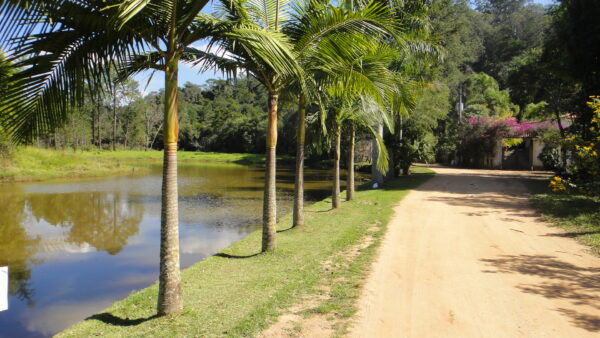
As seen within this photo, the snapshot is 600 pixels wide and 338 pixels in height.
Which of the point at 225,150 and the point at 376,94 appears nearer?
the point at 376,94

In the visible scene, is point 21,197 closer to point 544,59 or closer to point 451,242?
point 451,242

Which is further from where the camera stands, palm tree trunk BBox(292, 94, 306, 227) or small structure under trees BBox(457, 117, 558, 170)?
small structure under trees BBox(457, 117, 558, 170)

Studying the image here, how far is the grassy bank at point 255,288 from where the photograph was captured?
5.04 meters

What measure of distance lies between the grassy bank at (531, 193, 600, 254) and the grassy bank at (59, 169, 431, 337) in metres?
4.11

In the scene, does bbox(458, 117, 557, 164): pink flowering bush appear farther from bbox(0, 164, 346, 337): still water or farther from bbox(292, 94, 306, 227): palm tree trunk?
bbox(292, 94, 306, 227): palm tree trunk

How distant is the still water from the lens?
287 inches

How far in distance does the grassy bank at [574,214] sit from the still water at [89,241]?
316 inches

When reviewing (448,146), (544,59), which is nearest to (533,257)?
(544,59)

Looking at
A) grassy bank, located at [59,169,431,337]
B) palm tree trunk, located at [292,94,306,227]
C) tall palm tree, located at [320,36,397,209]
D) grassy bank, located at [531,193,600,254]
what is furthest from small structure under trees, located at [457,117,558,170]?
tall palm tree, located at [320,36,397,209]

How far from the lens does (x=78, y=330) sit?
5.21 meters

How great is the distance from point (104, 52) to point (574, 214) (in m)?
11.2

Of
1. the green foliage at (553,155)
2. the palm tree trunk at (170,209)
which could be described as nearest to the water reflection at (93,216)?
the palm tree trunk at (170,209)

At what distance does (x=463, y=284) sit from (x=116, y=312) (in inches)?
192

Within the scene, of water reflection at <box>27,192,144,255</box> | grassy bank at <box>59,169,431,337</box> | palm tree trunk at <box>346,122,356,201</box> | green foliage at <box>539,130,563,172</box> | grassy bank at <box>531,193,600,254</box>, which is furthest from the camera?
green foliage at <box>539,130,563,172</box>
